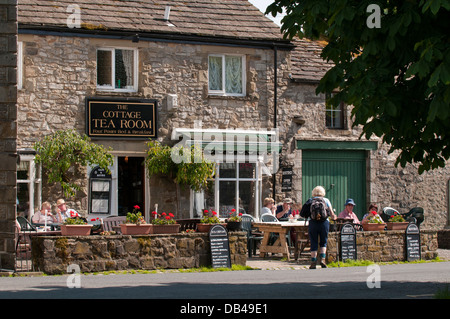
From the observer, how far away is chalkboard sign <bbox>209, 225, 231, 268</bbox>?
15586 millimetres

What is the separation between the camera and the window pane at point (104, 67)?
22.2 meters

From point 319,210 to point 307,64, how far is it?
32.4 ft

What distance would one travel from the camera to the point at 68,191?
2097 centimetres

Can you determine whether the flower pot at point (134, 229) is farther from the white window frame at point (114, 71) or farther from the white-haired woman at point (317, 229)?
the white window frame at point (114, 71)

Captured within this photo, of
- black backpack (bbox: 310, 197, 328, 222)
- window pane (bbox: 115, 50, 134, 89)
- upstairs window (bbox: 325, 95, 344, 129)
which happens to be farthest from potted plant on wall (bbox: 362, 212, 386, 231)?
window pane (bbox: 115, 50, 134, 89)

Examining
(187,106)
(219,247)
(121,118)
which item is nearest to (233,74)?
(187,106)

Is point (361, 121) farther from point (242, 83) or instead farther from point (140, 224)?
point (242, 83)

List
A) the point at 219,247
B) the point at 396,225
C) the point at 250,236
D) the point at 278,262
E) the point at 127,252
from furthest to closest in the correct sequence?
1. the point at 250,236
2. the point at 396,225
3. the point at 278,262
4. the point at 219,247
5. the point at 127,252

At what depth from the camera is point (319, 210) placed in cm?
1582

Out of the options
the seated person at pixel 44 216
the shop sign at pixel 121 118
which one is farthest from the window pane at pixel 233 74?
the seated person at pixel 44 216

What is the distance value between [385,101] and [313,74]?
48.9ft

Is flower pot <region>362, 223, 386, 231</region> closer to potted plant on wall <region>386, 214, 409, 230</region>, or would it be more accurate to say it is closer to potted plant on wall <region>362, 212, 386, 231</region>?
potted plant on wall <region>362, 212, 386, 231</region>

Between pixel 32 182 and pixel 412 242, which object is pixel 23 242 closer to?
pixel 32 182

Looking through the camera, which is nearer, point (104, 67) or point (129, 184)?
point (104, 67)
